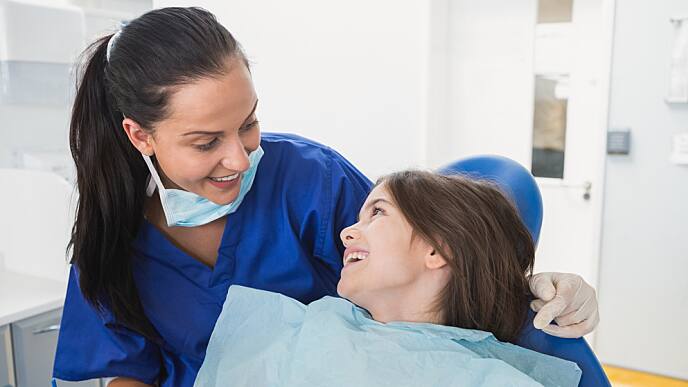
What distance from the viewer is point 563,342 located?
37.3 inches

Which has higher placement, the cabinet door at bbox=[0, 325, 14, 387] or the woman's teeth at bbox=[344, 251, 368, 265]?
the woman's teeth at bbox=[344, 251, 368, 265]

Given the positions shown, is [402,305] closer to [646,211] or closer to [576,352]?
[576,352]

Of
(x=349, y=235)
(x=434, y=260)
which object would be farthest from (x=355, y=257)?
(x=434, y=260)

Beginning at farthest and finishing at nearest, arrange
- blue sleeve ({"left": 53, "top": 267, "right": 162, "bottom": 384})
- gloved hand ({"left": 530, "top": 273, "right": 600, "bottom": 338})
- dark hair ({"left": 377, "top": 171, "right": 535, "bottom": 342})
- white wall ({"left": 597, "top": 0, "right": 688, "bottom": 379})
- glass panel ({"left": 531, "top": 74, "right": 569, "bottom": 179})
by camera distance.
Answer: glass panel ({"left": 531, "top": 74, "right": 569, "bottom": 179}), white wall ({"left": 597, "top": 0, "right": 688, "bottom": 379}), blue sleeve ({"left": 53, "top": 267, "right": 162, "bottom": 384}), dark hair ({"left": 377, "top": 171, "right": 535, "bottom": 342}), gloved hand ({"left": 530, "top": 273, "right": 600, "bottom": 338})

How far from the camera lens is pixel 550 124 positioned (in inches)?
115

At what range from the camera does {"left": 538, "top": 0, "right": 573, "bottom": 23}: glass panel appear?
2848 mm

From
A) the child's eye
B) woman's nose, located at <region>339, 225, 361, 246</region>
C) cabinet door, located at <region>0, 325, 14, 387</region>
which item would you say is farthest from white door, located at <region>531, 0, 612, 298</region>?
cabinet door, located at <region>0, 325, 14, 387</region>

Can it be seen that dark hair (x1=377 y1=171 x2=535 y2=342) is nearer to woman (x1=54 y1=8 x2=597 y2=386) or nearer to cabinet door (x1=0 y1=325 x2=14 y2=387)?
woman (x1=54 y1=8 x2=597 y2=386)

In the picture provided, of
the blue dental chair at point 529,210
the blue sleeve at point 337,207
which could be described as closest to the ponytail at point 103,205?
the blue sleeve at point 337,207

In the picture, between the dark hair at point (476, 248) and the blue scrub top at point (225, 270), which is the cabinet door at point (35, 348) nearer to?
the blue scrub top at point (225, 270)

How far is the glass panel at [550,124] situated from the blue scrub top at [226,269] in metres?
1.98

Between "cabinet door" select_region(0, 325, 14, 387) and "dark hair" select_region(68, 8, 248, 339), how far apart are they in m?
0.73

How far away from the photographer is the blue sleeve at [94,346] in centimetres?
114

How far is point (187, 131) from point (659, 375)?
2699 millimetres
